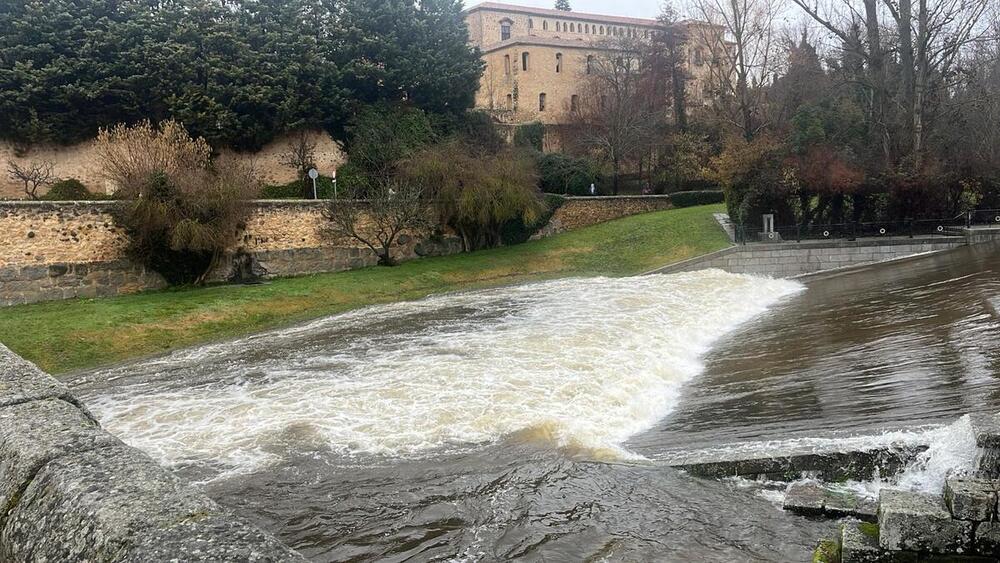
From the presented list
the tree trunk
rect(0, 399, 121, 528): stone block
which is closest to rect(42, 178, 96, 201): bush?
rect(0, 399, 121, 528): stone block

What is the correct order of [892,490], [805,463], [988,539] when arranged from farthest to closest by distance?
[805,463] < [892,490] < [988,539]

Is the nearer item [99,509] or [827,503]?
[99,509]

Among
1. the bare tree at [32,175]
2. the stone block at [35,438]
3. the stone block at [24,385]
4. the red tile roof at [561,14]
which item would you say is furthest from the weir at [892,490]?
the red tile roof at [561,14]

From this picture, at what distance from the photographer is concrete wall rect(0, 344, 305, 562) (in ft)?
7.27

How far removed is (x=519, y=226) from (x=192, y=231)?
651 inches

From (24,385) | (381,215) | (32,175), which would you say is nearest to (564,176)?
(381,215)

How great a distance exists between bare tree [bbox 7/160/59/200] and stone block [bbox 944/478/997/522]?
33.2 metres

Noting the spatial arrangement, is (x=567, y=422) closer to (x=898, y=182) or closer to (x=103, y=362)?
(x=103, y=362)

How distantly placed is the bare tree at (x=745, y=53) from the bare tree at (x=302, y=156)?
21.8m

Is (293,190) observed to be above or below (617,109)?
A: below

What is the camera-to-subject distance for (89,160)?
2959 cm

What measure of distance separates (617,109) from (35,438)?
44.4 meters

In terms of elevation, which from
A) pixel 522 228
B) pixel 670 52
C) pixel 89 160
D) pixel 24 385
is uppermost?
pixel 670 52

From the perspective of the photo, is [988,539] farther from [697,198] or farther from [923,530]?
[697,198]
